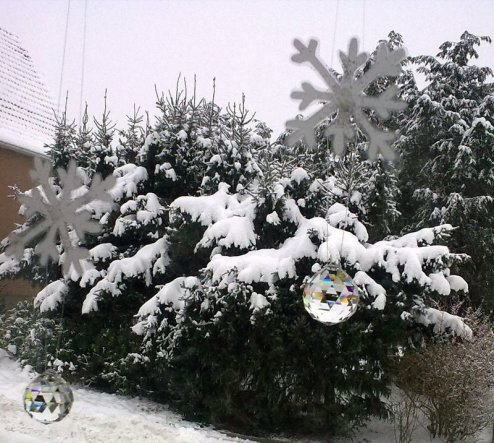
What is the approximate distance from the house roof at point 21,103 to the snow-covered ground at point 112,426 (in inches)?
207

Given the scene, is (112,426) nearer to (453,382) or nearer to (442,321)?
(453,382)

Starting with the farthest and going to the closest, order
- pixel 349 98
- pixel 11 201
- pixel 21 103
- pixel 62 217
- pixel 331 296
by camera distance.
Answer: pixel 21 103 → pixel 11 201 → pixel 62 217 → pixel 331 296 → pixel 349 98

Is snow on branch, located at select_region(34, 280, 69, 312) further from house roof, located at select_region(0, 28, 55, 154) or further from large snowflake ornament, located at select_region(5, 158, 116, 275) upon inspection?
large snowflake ornament, located at select_region(5, 158, 116, 275)

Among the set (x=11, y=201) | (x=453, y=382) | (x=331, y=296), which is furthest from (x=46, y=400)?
(x=11, y=201)

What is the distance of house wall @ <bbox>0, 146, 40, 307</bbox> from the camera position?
997 cm

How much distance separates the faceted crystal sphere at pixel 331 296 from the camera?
2.84m

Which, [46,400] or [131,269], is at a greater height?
[131,269]

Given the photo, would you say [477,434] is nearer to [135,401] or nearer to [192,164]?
[135,401]

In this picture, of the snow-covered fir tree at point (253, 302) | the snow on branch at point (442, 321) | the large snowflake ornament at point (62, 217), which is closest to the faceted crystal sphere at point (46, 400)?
the large snowflake ornament at point (62, 217)

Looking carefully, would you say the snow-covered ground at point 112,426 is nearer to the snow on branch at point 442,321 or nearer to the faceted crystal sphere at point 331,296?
the snow on branch at point 442,321

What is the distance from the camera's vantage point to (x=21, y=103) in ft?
37.2

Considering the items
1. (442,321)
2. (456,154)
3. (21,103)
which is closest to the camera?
(442,321)

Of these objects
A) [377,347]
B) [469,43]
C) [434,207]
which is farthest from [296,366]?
[469,43]

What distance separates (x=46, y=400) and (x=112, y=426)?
9.23 feet
